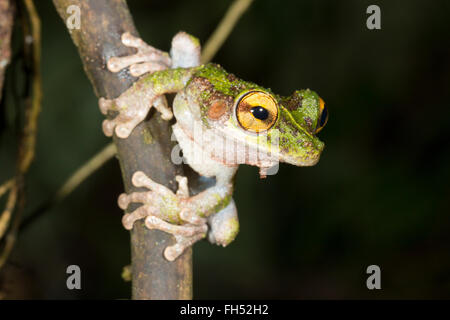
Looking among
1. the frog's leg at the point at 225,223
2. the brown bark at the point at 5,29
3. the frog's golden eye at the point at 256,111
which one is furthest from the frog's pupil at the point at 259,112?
the brown bark at the point at 5,29

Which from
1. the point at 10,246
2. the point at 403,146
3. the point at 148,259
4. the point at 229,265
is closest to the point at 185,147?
the point at 148,259

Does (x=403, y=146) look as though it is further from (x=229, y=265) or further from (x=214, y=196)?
(x=214, y=196)

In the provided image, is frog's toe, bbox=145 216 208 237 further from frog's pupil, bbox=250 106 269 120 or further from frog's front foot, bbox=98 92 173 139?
frog's pupil, bbox=250 106 269 120

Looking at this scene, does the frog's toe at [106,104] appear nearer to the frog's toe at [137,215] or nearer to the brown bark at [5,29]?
the frog's toe at [137,215]

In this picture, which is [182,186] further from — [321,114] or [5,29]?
[5,29]

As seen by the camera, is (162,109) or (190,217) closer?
(162,109)

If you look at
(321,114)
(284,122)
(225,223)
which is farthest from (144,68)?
(225,223)
